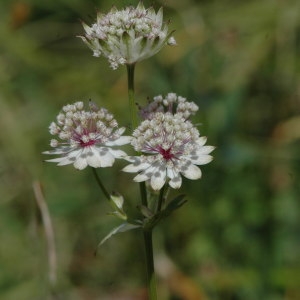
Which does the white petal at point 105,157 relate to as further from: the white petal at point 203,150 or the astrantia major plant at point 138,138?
the white petal at point 203,150

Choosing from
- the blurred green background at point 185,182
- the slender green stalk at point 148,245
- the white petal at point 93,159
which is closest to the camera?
the slender green stalk at point 148,245

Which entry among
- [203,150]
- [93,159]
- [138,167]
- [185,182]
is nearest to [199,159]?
[203,150]

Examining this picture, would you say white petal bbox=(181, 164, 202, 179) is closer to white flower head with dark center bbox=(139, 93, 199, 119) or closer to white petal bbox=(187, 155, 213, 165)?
white petal bbox=(187, 155, 213, 165)

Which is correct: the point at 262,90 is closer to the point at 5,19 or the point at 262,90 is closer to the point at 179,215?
the point at 179,215

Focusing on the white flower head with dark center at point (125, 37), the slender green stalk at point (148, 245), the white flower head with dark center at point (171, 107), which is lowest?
the slender green stalk at point (148, 245)

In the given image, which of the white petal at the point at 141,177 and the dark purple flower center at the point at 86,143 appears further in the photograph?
the dark purple flower center at the point at 86,143

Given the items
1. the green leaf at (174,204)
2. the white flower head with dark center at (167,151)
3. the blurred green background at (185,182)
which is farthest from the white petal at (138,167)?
the blurred green background at (185,182)

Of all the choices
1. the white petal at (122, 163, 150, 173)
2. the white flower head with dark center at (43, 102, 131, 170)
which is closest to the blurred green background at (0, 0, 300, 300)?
the white flower head with dark center at (43, 102, 131, 170)

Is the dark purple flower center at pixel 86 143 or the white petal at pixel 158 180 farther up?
the dark purple flower center at pixel 86 143
